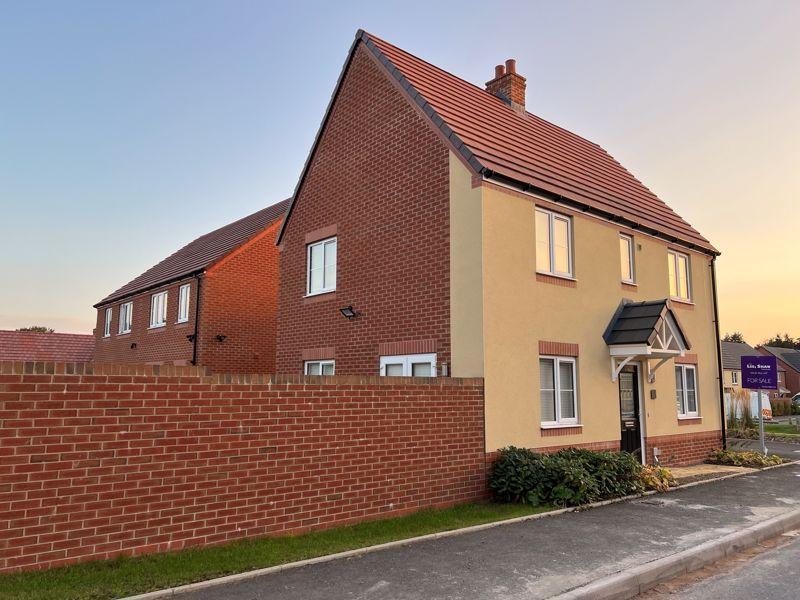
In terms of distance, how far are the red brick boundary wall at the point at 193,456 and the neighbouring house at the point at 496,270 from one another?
7.12 ft

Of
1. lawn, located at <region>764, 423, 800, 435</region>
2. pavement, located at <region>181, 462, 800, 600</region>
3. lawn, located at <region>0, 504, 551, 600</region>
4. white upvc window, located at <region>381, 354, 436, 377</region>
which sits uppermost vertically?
white upvc window, located at <region>381, 354, 436, 377</region>

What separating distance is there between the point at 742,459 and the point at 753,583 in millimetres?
9570

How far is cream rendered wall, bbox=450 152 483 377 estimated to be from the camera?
31.9ft

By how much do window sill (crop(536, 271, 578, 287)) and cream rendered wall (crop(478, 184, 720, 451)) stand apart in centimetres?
9

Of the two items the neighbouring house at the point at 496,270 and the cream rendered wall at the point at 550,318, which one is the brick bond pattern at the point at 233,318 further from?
the cream rendered wall at the point at 550,318


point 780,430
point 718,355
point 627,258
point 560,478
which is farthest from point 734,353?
point 560,478

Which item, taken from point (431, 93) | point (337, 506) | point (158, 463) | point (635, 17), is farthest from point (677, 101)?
point (158, 463)

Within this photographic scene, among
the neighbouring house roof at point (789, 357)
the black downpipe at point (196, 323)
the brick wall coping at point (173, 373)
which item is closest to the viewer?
the brick wall coping at point (173, 373)

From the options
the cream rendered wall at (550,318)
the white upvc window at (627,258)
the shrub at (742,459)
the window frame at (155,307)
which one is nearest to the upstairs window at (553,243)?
the cream rendered wall at (550,318)

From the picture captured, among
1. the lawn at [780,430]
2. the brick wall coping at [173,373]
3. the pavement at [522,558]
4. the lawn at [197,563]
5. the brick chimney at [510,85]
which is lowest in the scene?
the lawn at [780,430]

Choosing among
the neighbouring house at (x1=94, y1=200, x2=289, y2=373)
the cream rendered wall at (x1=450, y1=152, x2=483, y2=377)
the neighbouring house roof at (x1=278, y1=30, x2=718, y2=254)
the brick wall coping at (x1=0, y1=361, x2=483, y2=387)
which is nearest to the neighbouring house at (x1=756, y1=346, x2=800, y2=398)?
the neighbouring house roof at (x1=278, y1=30, x2=718, y2=254)

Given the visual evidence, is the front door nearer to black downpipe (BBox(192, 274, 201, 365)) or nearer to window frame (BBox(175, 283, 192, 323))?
black downpipe (BBox(192, 274, 201, 365))

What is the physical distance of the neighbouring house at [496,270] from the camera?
10148mm

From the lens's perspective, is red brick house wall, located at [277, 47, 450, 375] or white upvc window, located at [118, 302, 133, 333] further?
white upvc window, located at [118, 302, 133, 333]
